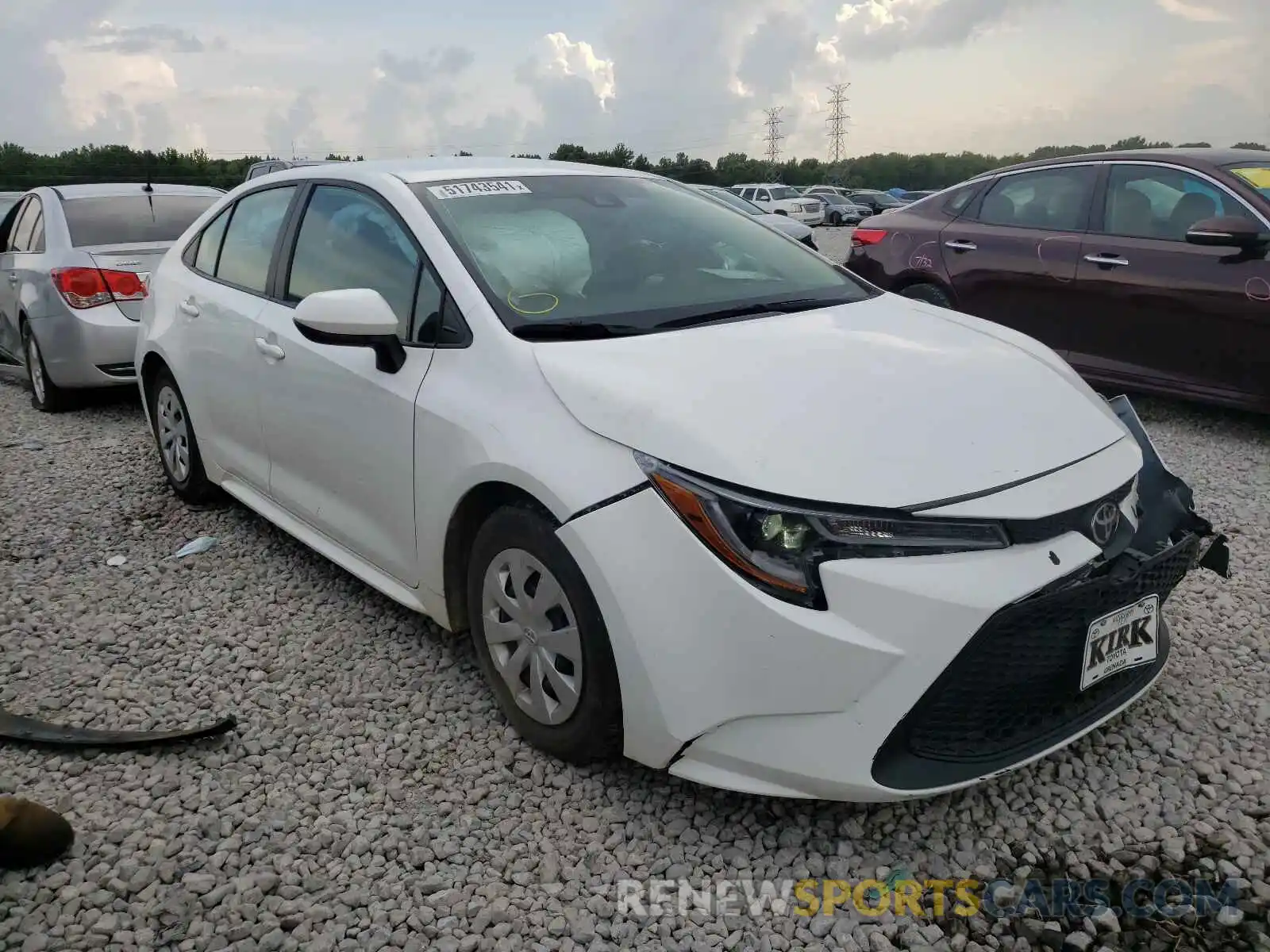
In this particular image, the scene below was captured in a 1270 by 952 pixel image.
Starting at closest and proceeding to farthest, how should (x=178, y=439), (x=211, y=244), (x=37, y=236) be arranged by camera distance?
(x=211, y=244), (x=178, y=439), (x=37, y=236)

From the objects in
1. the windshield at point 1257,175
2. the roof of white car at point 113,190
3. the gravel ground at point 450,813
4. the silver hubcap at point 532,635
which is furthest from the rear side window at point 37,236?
the windshield at point 1257,175

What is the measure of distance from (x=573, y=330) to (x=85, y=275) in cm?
494

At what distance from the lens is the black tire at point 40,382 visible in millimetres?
6617

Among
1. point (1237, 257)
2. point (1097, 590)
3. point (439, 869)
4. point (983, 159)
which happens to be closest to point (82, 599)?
point (439, 869)

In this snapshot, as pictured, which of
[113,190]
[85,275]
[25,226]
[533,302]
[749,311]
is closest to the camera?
[533,302]

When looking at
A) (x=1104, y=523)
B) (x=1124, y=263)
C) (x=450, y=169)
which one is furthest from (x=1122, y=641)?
(x=1124, y=263)

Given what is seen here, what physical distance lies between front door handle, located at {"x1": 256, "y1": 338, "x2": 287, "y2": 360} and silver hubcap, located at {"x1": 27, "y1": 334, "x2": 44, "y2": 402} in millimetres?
3977

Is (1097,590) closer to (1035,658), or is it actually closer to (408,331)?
(1035,658)

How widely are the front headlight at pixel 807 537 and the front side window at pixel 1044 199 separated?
448cm

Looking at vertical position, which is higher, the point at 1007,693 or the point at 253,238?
the point at 253,238

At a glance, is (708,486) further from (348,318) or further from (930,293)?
(930,293)

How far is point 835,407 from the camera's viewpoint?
2.26m

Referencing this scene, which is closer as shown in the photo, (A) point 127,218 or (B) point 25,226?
(A) point 127,218

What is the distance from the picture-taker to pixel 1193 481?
4.67m
